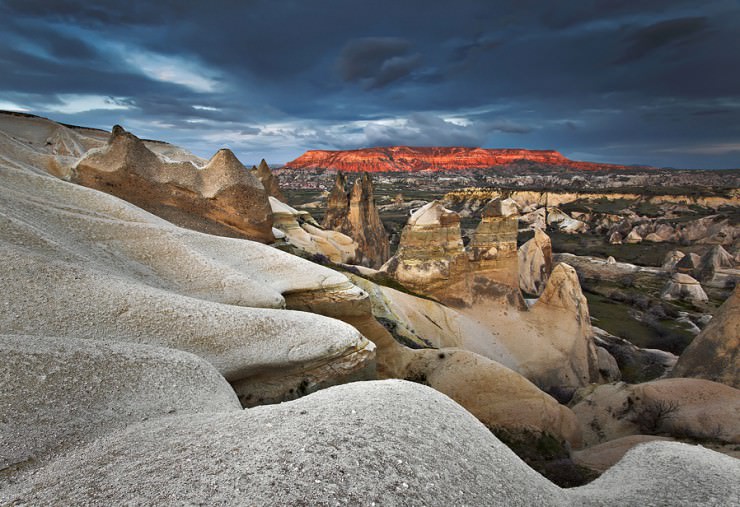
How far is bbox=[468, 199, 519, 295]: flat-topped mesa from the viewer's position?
2209 centimetres

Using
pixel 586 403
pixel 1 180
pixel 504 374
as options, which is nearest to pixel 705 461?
pixel 504 374

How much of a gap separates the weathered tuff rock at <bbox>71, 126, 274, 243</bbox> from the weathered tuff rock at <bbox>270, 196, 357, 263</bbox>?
16.6 ft

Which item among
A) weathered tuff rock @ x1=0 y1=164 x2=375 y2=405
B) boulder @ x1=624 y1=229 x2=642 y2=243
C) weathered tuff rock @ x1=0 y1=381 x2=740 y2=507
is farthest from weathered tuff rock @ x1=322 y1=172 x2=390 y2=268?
boulder @ x1=624 y1=229 x2=642 y2=243

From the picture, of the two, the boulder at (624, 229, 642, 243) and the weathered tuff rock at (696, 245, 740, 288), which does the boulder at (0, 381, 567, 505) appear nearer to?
the weathered tuff rock at (696, 245, 740, 288)

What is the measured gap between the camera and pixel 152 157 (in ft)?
43.7

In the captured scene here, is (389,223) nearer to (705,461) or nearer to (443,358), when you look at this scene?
(443,358)

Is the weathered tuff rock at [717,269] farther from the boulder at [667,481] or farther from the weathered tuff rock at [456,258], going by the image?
the boulder at [667,481]

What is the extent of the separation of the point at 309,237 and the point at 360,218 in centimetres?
1496

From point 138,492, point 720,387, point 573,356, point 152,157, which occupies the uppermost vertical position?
point 152,157

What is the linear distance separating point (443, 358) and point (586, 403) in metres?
5.86

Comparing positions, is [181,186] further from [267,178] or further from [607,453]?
[267,178]

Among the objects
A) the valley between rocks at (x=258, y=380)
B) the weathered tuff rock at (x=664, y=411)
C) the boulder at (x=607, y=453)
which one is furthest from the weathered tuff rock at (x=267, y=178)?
the boulder at (x=607, y=453)

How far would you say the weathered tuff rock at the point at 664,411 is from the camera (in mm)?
10313

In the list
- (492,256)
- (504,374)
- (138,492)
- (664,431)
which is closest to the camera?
(138,492)
